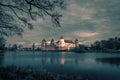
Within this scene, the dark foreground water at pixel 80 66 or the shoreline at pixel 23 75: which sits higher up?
the shoreline at pixel 23 75

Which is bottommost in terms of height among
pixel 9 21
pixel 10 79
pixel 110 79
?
pixel 110 79

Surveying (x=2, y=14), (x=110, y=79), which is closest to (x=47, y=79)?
(x=2, y=14)

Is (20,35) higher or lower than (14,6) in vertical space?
lower

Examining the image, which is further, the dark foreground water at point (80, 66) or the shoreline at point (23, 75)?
the dark foreground water at point (80, 66)

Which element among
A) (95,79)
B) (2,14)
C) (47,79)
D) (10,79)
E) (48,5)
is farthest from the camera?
(95,79)

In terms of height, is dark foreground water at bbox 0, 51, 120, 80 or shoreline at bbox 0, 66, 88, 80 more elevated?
shoreline at bbox 0, 66, 88, 80

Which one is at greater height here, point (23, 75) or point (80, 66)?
point (23, 75)

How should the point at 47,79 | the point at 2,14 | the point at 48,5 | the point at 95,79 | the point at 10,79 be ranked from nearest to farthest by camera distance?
the point at 48,5
the point at 10,79
the point at 2,14
the point at 47,79
the point at 95,79

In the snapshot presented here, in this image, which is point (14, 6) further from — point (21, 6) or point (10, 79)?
point (10, 79)

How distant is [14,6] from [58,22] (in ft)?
11.7

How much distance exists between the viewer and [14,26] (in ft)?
52.6

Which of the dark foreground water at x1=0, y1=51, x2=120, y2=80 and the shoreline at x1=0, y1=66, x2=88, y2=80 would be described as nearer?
the shoreline at x1=0, y1=66, x2=88, y2=80

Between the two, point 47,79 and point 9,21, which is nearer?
point 9,21

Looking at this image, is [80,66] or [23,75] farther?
[80,66]
